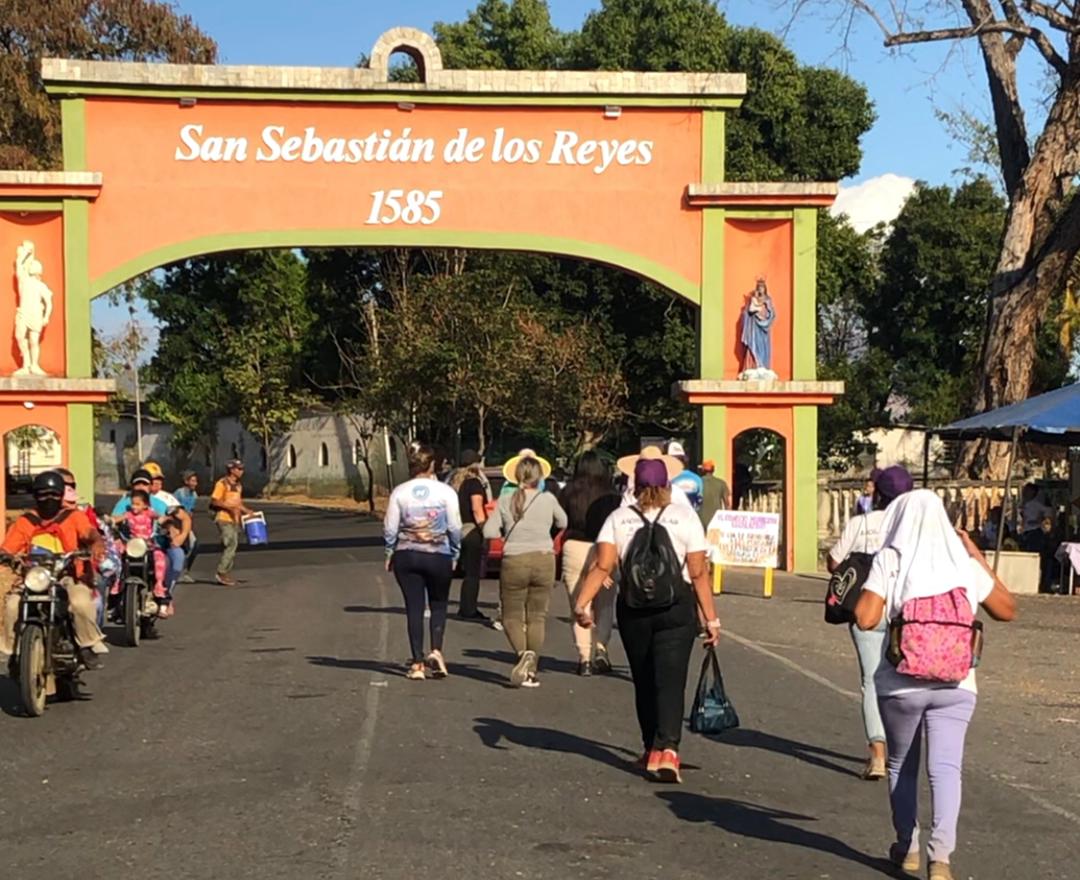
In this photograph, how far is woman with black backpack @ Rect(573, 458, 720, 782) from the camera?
334 inches

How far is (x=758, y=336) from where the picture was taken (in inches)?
1024

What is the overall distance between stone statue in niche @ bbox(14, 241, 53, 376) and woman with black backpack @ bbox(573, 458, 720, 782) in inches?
727

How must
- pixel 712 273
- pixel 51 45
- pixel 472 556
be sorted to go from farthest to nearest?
pixel 51 45 < pixel 712 273 < pixel 472 556

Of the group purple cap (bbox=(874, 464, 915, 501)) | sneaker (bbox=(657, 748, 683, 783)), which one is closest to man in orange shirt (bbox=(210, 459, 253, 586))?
sneaker (bbox=(657, 748, 683, 783))

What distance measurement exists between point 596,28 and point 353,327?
42.5 ft

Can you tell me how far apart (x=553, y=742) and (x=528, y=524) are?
2725 mm

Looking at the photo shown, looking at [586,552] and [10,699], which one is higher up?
[586,552]

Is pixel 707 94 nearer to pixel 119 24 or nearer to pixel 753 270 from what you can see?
pixel 753 270

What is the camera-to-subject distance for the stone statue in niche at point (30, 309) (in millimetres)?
25172

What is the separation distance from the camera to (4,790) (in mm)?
8383

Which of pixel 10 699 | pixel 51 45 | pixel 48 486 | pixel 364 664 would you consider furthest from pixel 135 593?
pixel 51 45

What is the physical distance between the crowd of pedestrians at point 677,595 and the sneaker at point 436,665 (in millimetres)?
11

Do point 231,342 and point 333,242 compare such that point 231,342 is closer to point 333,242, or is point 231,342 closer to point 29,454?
point 29,454

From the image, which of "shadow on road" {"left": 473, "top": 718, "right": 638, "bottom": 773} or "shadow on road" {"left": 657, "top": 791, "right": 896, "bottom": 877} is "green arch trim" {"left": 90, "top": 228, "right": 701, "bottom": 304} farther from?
"shadow on road" {"left": 657, "top": 791, "right": 896, "bottom": 877}
